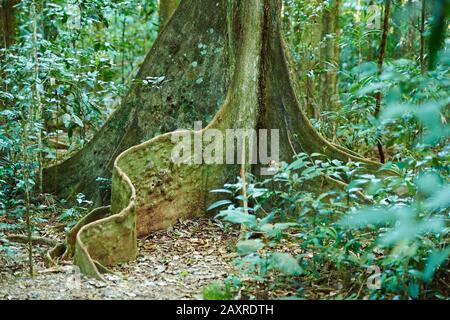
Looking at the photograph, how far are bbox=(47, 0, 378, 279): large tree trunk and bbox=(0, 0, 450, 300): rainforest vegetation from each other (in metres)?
0.01

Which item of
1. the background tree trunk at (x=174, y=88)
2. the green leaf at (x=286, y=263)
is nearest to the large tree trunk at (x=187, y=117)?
the background tree trunk at (x=174, y=88)

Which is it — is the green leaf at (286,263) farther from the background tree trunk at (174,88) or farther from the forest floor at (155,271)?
the background tree trunk at (174,88)

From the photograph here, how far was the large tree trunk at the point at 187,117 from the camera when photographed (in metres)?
5.42

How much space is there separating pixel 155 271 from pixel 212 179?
4.97 ft

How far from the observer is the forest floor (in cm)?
413

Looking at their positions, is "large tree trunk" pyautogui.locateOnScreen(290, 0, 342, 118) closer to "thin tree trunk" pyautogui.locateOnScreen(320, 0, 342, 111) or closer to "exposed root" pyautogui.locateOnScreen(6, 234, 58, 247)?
"thin tree trunk" pyautogui.locateOnScreen(320, 0, 342, 111)

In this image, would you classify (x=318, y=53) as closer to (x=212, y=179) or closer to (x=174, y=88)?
(x=174, y=88)

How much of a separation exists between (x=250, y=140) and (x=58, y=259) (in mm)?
2237

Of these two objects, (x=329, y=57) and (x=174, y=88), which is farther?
(x=329, y=57)

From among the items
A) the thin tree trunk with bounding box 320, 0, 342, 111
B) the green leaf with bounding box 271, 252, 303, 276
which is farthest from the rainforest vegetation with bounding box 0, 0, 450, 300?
the thin tree trunk with bounding box 320, 0, 342, 111

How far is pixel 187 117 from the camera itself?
650 cm

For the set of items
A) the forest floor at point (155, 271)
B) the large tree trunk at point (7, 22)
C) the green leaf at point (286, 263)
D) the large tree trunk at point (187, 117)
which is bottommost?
the forest floor at point (155, 271)

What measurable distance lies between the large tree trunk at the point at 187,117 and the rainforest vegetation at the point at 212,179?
15 mm

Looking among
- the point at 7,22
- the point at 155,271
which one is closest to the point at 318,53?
the point at 7,22
